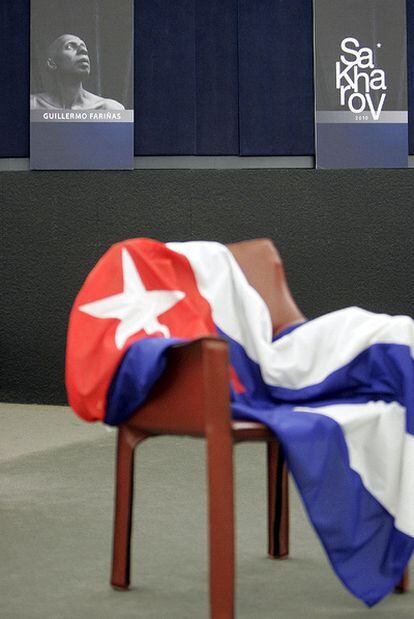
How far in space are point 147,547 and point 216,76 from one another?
10.3 feet

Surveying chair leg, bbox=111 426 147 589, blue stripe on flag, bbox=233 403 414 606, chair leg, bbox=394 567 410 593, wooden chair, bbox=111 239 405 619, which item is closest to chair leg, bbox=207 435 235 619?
wooden chair, bbox=111 239 405 619

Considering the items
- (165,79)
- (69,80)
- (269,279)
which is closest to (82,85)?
(69,80)

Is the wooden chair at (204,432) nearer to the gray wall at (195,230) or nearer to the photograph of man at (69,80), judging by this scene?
the gray wall at (195,230)

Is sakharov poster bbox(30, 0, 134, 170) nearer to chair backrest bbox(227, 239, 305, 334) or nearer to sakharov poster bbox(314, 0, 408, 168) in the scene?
sakharov poster bbox(314, 0, 408, 168)

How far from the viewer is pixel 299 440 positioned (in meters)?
1.62

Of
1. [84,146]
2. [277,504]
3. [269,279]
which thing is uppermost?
[84,146]

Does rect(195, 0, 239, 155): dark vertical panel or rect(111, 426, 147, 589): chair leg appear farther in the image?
rect(195, 0, 239, 155): dark vertical panel

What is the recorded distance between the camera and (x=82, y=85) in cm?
477

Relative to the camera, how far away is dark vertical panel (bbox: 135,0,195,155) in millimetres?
4788

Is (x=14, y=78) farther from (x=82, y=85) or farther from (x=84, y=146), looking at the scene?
(x=84, y=146)

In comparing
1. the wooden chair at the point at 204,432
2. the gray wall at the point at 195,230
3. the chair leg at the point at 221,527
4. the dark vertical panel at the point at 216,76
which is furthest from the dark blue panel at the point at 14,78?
the chair leg at the point at 221,527

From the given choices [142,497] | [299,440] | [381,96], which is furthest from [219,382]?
[381,96]

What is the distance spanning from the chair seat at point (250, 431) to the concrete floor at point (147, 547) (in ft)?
1.17

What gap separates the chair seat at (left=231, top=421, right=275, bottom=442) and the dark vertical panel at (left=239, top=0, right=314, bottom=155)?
11.0ft
